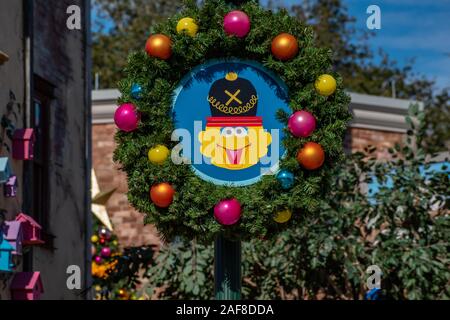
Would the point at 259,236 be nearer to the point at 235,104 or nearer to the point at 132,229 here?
the point at 235,104

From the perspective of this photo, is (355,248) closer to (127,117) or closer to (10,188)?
(10,188)

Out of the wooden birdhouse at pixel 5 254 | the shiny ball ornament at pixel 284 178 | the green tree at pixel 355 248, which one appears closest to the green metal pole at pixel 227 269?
the shiny ball ornament at pixel 284 178

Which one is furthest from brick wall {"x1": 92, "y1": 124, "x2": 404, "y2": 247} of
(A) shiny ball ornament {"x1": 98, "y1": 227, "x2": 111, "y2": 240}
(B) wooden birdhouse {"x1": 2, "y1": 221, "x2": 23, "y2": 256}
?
(B) wooden birdhouse {"x1": 2, "y1": 221, "x2": 23, "y2": 256}

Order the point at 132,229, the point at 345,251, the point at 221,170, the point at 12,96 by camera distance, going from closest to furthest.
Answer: the point at 221,170 → the point at 12,96 → the point at 345,251 → the point at 132,229

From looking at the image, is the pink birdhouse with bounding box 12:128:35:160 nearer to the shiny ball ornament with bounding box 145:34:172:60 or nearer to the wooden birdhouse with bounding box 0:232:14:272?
the wooden birdhouse with bounding box 0:232:14:272

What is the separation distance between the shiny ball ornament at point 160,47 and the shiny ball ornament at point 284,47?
0.72 metres

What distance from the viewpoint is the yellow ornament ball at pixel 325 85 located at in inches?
273

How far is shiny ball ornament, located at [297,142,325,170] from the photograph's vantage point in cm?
680

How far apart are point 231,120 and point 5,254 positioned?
355 cm

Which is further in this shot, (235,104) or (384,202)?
(384,202)

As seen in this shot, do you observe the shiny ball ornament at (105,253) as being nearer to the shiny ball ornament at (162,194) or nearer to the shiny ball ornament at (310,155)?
the shiny ball ornament at (162,194)

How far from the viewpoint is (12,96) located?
33.7ft
